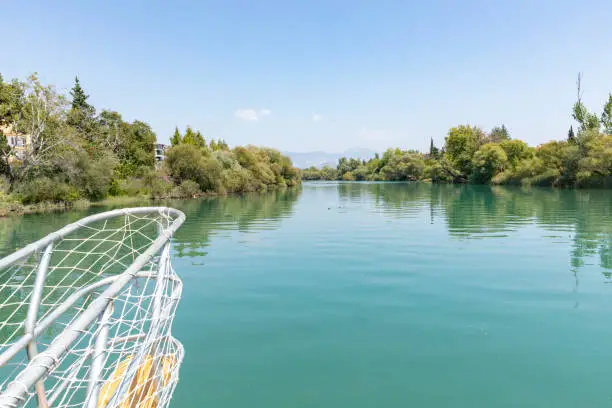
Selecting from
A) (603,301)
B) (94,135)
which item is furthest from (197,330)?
(94,135)

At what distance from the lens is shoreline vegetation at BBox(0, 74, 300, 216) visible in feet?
107

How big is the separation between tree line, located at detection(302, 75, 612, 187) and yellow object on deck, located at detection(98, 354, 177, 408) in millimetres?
62338

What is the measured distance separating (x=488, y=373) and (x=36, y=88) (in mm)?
38491

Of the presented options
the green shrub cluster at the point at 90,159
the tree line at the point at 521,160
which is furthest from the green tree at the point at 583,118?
the green shrub cluster at the point at 90,159

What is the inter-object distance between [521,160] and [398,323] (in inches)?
3236

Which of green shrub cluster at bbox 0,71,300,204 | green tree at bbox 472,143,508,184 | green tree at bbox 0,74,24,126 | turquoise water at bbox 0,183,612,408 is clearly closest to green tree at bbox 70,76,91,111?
green shrub cluster at bbox 0,71,300,204

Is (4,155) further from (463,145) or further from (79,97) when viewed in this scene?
(463,145)

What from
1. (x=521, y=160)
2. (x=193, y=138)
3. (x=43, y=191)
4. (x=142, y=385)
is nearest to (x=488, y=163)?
(x=521, y=160)

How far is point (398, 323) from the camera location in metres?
7.33

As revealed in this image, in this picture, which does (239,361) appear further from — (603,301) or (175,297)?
(603,301)

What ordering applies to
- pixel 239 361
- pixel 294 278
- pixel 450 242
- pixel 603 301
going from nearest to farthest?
1. pixel 239 361
2. pixel 603 301
3. pixel 294 278
4. pixel 450 242

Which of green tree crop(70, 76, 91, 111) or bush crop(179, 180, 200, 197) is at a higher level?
green tree crop(70, 76, 91, 111)

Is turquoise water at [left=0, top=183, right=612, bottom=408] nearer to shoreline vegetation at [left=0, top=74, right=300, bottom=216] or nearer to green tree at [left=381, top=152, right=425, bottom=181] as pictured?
shoreline vegetation at [left=0, top=74, right=300, bottom=216]

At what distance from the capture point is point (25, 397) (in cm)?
193
